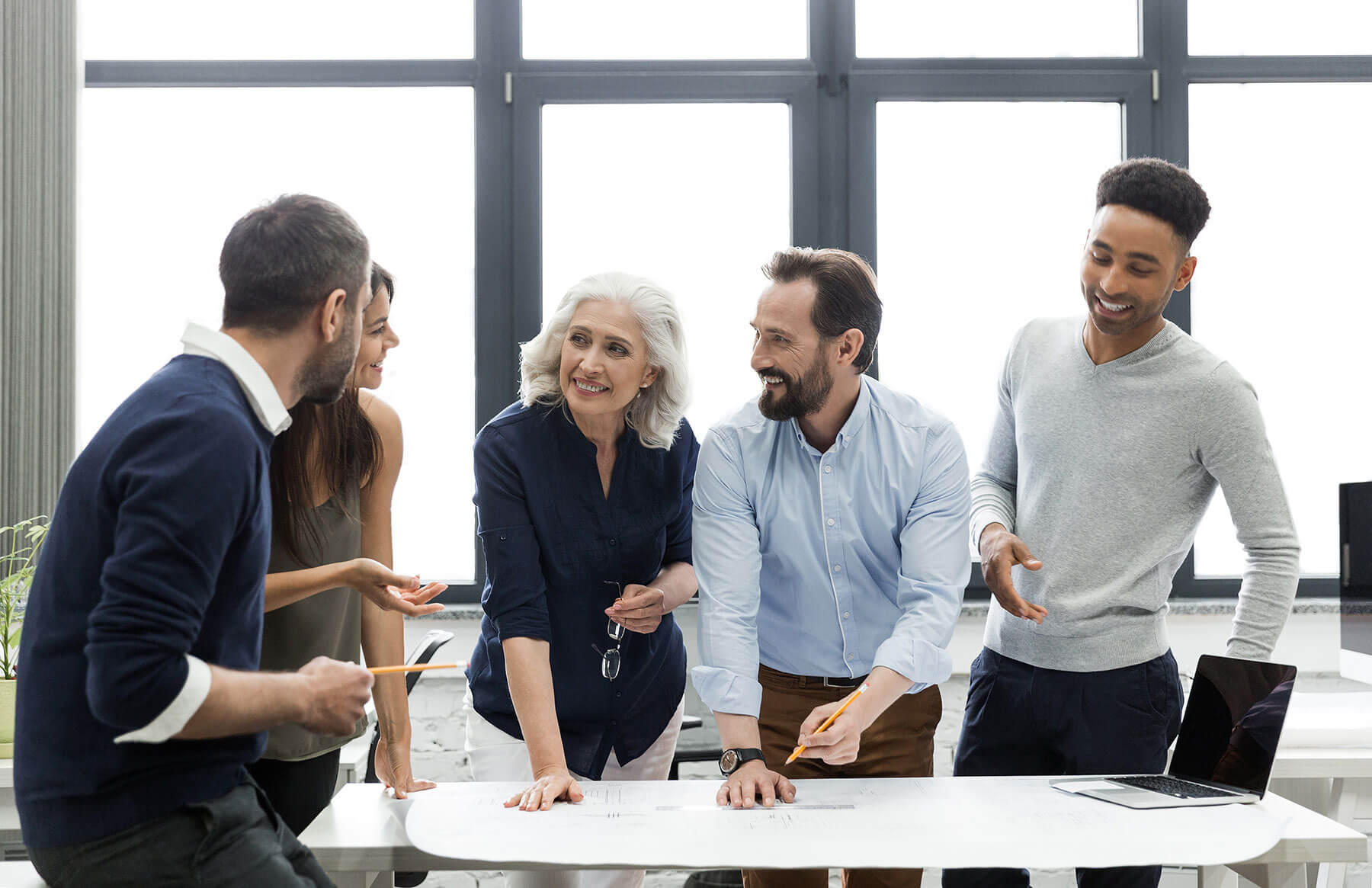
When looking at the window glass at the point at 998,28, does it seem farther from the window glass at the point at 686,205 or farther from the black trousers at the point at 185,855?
the black trousers at the point at 185,855

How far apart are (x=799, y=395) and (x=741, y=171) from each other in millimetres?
2030

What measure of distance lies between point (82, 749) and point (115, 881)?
0.14 meters

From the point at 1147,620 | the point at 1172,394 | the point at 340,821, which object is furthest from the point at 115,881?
the point at 1172,394

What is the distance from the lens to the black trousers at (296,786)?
1701mm

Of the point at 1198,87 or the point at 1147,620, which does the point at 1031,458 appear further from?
the point at 1198,87

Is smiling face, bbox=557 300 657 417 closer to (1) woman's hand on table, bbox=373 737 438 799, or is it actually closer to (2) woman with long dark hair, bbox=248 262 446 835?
(2) woman with long dark hair, bbox=248 262 446 835

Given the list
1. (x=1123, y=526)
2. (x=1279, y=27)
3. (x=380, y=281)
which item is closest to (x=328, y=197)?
(x=380, y=281)

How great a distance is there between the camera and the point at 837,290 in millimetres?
1867

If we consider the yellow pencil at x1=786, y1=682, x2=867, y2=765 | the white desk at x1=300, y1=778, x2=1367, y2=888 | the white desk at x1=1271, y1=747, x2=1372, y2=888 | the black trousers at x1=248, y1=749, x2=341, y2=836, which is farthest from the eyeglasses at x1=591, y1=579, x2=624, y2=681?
the white desk at x1=1271, y1=747, x2=1372, y2=888

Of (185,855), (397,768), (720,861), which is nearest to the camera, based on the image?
(185,855)

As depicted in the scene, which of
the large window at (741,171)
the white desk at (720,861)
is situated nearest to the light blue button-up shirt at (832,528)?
the white desk at (720,861)

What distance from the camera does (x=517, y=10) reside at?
3621 mm

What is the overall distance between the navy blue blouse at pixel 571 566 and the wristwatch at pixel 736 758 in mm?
277

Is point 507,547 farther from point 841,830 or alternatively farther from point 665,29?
point 665,29
